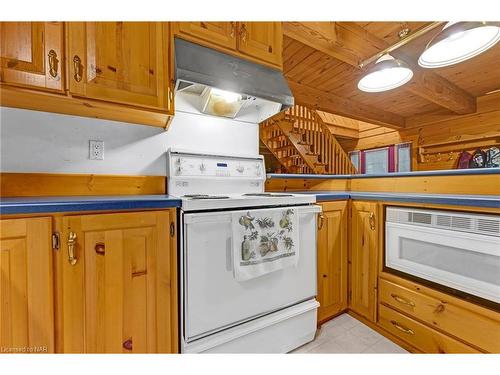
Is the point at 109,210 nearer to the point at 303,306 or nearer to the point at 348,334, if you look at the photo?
the point at 303,306

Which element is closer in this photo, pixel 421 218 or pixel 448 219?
pixel 448 219

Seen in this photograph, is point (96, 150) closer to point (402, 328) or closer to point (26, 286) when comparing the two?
point (26, 286)

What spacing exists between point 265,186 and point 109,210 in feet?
4.34

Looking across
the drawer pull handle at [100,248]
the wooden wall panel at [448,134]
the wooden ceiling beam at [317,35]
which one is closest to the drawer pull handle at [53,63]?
the drawer pull handle at [100,248]

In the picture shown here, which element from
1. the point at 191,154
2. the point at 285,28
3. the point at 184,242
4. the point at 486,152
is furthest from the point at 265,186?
the point at 486,152

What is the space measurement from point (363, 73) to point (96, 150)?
9.70 feet

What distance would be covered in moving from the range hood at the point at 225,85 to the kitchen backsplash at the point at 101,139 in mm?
100

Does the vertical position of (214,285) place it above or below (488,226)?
below

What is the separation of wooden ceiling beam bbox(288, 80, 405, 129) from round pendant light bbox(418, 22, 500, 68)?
6.91ft

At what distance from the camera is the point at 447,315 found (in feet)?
3.88

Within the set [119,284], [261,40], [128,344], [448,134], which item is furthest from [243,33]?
[448,134]

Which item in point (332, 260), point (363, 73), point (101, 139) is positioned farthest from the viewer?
point (363, 73)

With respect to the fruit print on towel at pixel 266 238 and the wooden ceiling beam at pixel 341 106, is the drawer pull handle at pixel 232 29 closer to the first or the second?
the fruit print on towel at pixel 266 238

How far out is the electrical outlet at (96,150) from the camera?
4.56 feet
